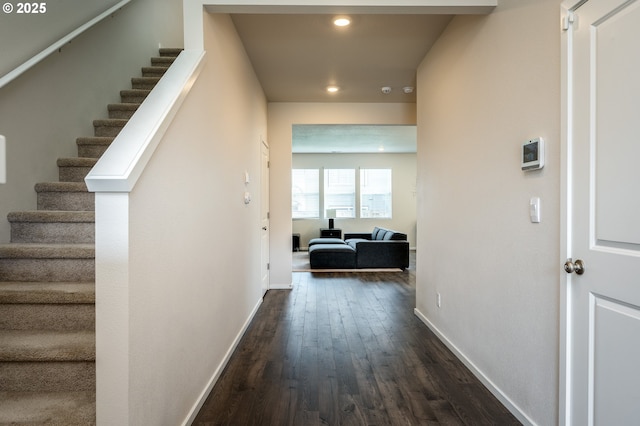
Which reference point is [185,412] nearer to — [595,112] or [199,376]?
[199,376]

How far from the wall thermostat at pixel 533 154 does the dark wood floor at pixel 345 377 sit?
53.4 inches

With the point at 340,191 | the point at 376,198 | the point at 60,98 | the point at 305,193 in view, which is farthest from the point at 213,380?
the point at 376,198

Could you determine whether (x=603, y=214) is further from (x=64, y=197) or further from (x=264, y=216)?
(x=264, y=216)

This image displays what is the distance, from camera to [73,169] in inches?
98.6

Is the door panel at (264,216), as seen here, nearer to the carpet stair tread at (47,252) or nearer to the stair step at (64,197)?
the stair step at (64,197)

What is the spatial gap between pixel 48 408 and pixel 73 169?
1652 millimetres

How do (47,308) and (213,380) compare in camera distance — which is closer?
(47,308)

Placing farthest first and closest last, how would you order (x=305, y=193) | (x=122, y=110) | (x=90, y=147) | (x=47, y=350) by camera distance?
1. (x=305, y=193)
2. (x=122, y=110)
3. (x=90, y=147)
4. (x=47, y=350)

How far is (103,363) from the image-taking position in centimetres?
125

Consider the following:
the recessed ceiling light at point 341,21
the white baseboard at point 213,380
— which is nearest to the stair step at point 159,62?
the recessed ceiling light at point 341,21

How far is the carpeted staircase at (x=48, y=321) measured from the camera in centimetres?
147

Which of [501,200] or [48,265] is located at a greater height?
[501,200]

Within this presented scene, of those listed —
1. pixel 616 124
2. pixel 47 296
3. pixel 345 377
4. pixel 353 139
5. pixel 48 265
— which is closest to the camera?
pixel 616 124

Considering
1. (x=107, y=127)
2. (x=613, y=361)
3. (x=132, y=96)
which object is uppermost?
(x=132, y=96)
